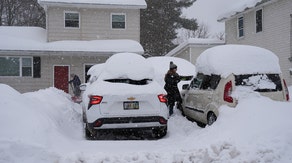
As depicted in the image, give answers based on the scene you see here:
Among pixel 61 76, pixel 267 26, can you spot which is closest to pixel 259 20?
pixel 267 26

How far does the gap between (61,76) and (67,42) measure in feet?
6.87

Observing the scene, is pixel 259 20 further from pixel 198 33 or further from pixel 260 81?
pixel 198 33

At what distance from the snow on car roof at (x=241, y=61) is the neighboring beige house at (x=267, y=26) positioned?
10377 millimetres

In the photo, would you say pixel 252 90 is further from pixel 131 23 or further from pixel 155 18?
pixel 155 18

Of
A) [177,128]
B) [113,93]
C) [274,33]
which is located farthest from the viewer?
[274,33]

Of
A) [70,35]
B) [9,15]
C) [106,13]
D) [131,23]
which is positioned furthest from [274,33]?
[9,15]

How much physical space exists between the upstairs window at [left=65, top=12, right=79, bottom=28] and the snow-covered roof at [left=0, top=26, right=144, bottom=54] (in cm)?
112

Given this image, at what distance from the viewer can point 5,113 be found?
5855mm

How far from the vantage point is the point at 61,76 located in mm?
21891

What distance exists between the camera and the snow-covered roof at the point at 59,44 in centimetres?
2048

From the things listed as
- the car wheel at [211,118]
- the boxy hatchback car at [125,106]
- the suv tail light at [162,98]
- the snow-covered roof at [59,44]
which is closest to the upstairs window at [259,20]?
the snow-covered roof at [59,44]

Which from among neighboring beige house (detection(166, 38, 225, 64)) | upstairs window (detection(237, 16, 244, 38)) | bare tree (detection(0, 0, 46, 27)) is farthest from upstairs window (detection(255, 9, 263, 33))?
bare tree (detection(0, 0, 46, 27))

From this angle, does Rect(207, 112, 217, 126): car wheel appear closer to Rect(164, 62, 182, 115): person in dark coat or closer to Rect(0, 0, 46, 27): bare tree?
Rect(164, 62, 182, 115): person in dark coat

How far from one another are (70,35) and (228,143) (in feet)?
58.8
